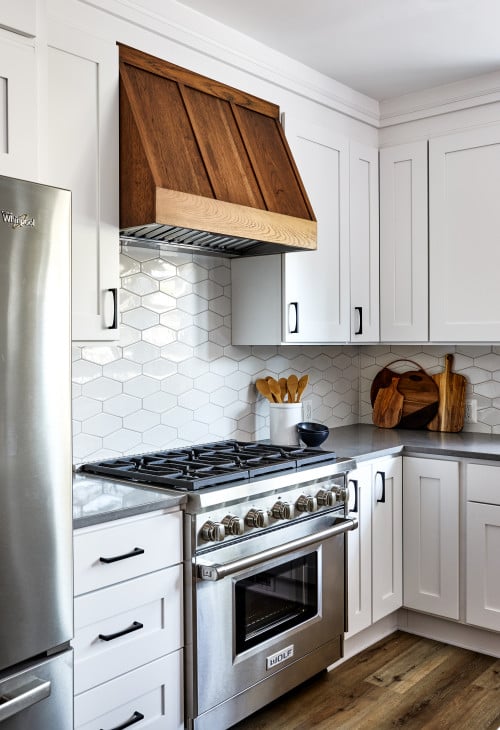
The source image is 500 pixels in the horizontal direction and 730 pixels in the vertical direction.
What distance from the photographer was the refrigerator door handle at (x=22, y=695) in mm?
1546

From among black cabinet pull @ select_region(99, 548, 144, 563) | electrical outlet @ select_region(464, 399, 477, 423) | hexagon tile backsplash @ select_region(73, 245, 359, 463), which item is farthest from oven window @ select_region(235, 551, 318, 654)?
electrical outlet @ select_region(464, 399, 477, 423)

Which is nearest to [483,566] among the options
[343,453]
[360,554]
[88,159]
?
[360,554]

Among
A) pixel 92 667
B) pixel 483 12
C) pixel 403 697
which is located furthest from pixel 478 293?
pixel 92 667

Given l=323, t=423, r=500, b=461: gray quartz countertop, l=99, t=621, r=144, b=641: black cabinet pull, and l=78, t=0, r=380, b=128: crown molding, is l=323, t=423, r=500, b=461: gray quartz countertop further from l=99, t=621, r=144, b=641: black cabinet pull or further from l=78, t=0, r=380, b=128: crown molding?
l=78, t=0, r=380, b=128: crown molding

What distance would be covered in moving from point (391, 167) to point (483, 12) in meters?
1.00

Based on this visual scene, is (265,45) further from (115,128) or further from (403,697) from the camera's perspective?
(403,697)

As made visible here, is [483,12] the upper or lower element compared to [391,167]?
upper

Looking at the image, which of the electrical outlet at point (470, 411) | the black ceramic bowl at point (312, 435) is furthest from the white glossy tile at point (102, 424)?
A: the electrical outlet at point (470, 411)

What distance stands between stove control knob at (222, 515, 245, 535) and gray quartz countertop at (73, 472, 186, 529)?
0.18 m

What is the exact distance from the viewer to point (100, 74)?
7.50 feet

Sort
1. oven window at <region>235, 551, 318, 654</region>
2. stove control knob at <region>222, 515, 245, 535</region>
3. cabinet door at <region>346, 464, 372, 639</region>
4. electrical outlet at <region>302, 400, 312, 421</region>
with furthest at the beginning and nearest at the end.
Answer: electrical outlet at <region>302, 400, 312, 421</region> < cabinet door at <region>346, 464, 372, 639</region> < oven window at <region>235, 551, 318, 654</region> < stove control knob at <region>222, 515, 245, 535</region>

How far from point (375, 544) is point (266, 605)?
0.79m

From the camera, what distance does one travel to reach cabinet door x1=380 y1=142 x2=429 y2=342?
11.4ft

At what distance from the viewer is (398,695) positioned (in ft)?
8.92
